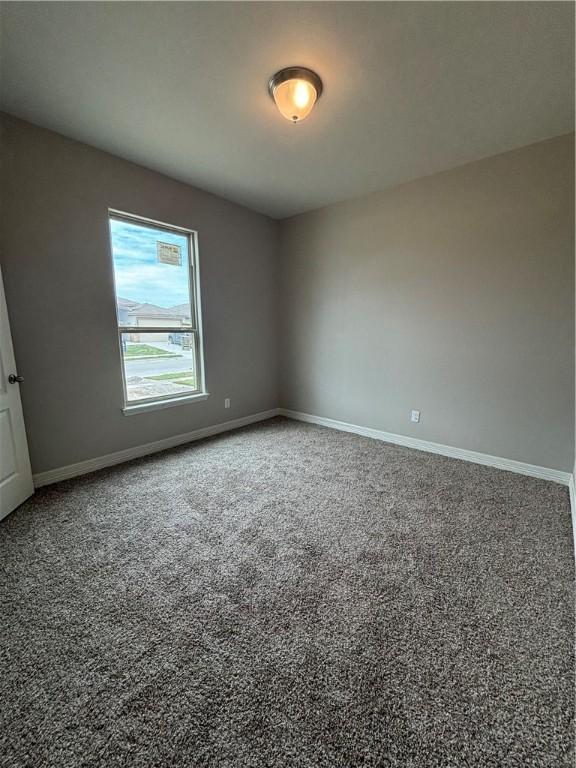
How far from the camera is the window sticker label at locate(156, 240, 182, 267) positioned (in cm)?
318

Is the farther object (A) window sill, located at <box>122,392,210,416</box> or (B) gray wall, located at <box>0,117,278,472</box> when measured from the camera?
(A) window sill, located at <box>122,392,210,416</box>

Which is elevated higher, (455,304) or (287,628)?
(455,304)

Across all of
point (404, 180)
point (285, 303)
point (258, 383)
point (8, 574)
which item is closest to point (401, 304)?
point (404, 180)

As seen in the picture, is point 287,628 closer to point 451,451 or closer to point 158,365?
point 451,451

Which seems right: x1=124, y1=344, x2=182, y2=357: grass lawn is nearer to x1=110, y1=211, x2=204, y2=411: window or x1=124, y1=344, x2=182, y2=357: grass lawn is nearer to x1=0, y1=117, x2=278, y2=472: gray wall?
x1=110, y1=211, x2=204, y2=411: window

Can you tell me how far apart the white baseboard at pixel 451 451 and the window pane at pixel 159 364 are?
69.2 inches

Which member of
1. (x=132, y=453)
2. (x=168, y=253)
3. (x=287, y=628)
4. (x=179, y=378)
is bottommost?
(x=287, y=628)

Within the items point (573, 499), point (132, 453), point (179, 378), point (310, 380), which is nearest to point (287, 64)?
point (179, 378)

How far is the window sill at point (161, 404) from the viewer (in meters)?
3.06

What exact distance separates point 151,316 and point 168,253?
700mm

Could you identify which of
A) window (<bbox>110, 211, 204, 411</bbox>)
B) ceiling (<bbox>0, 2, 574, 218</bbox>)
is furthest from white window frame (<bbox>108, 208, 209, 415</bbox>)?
ceiling (<bbox>0, 2, 574, 218</bbox>)

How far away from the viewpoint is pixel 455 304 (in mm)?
3016

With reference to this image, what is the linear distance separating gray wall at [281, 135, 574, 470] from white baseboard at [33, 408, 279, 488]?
1205 mm

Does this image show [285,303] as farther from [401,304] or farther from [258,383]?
[401,304]
